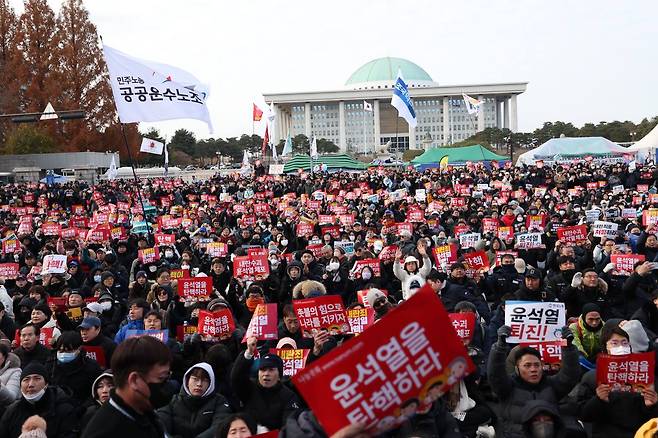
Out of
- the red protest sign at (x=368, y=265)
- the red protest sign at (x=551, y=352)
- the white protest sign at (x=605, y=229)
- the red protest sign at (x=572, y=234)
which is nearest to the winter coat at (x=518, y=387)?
the red protest sign at (x=551, y=352)

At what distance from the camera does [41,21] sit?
4550cm

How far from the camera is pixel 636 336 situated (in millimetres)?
4902

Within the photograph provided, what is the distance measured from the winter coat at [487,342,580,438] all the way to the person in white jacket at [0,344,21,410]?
10.4 feet

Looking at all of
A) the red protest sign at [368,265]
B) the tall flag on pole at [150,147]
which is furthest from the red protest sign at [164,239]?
the tall flag on pole at [150,147]

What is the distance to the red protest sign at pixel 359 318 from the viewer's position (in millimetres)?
6105

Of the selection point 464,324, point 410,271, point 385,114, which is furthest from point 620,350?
point 385,114

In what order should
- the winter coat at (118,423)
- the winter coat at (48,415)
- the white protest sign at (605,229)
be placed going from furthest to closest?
the white protest sign at (605,229) < the winter coat at (48,415) < the winter coat at (118,423)

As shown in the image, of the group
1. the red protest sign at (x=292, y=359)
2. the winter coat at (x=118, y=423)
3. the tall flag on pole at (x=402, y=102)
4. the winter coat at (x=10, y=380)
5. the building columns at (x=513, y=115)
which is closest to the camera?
the winter coat at (x=118, y=423)

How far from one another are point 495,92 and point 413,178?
90.8m

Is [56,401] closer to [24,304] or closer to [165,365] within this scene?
[165,365]

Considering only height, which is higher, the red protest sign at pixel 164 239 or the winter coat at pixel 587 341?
the red protest sign at pixel 164 239

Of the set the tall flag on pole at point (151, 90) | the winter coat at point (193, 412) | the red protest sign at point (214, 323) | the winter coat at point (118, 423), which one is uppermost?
the tall flag on pole at point (151, 90)

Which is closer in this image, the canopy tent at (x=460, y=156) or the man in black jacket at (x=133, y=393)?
the man in black jacket at (x=133, y=393)

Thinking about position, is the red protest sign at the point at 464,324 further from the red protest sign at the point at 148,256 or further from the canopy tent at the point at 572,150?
the canopy tent at the point at 572,150
